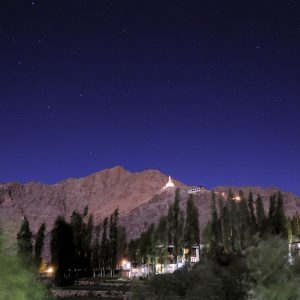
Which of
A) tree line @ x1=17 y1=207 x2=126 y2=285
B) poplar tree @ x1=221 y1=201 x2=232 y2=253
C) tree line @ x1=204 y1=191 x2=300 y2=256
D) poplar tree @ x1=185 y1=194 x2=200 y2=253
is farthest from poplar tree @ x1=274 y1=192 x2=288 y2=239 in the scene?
tree line @ x1=17 y1=207 x2=126 y2=285

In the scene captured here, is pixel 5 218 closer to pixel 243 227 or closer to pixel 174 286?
pixel 174 286

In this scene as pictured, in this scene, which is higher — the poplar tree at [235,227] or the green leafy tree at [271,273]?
the poplar tree at [235,227]

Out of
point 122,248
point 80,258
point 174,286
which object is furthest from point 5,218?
point 122,248

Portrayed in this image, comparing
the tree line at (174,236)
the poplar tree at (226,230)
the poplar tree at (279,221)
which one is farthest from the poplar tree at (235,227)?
the poplar tree at (279,221)

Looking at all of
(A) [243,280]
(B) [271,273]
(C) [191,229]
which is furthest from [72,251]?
(B) [271,273]

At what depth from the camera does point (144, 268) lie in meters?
110

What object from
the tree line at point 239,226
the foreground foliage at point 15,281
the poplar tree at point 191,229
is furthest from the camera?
the poplar tree at point 191,229

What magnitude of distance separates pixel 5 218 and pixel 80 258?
80300 mm

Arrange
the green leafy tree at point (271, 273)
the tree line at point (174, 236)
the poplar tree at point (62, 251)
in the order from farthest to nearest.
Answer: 1. the tree line at point (174, 236)
2. the poplar tree at point (62, 251)
3. the green leafy tree at point (271, 273)

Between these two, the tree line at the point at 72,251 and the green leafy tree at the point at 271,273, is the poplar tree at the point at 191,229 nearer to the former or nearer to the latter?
the tree line at the point at 72,251

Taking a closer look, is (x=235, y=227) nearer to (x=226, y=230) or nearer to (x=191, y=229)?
Answer: (x=226, y=230)

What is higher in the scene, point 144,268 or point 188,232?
point 188,232

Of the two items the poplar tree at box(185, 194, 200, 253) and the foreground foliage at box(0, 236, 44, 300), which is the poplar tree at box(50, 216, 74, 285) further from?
the foreground foliage at box(0, 236, 44, 300)

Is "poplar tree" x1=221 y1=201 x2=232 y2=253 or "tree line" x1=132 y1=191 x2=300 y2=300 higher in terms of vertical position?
"poplar tree" x1=221 y1=201 x2=232 y2=253
